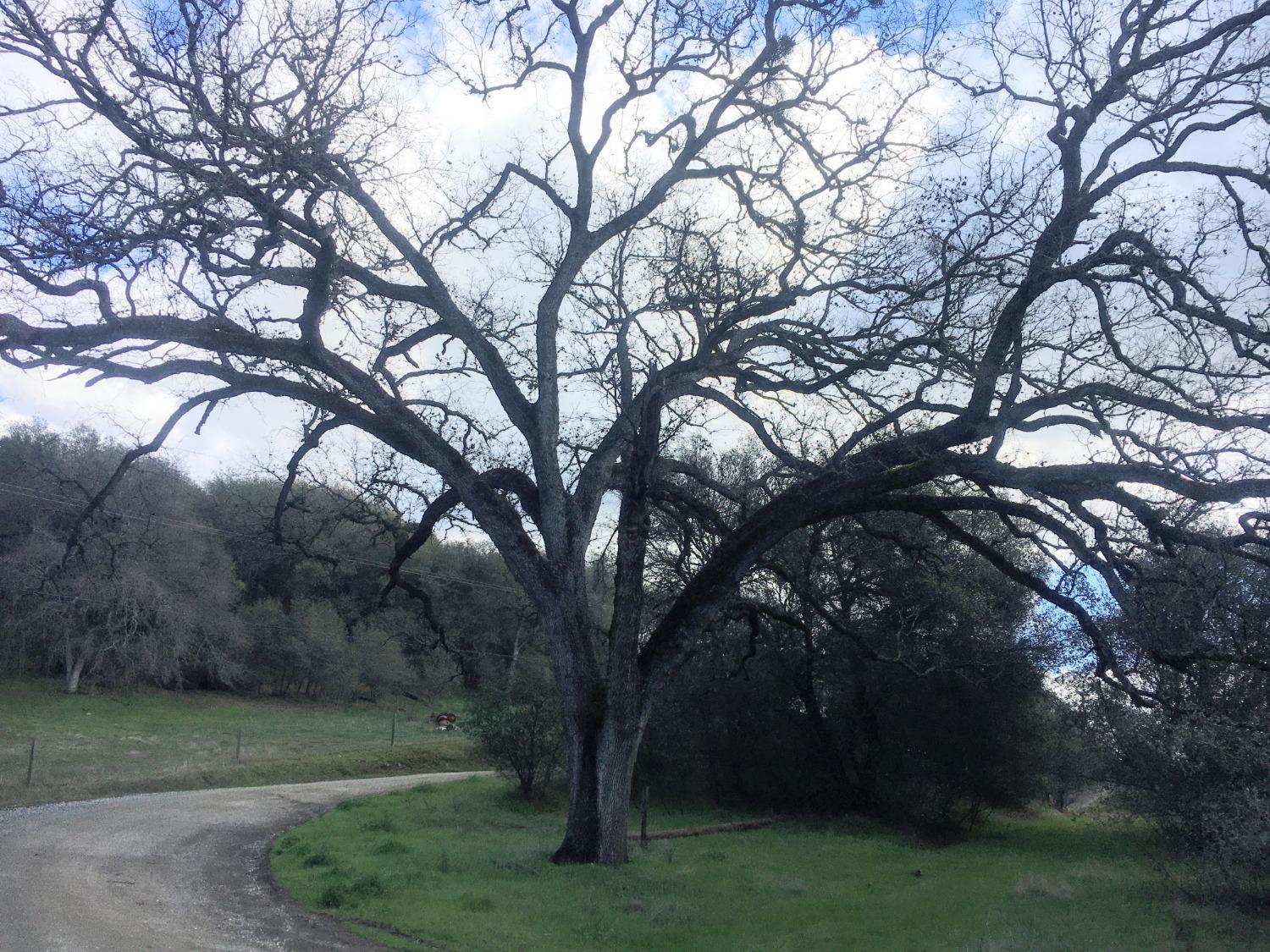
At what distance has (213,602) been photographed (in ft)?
135

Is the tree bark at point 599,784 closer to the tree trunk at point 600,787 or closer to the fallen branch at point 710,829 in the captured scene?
the tree trunk at point 600,787

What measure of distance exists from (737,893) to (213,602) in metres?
33.4

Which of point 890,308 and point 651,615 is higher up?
point 890,308

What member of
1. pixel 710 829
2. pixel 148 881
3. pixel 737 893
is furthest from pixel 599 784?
pixel 710 829

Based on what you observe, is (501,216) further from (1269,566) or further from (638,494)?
(1269,566)

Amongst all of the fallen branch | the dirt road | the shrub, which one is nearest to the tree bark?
the dirt road

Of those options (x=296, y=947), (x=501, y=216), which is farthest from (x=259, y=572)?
(x=296, y=947)

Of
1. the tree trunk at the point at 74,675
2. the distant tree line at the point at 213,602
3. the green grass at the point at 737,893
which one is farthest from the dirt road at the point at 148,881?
the tree trunk at the point at 74,675

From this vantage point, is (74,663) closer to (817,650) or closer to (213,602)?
(213,602)

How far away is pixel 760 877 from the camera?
1392cm

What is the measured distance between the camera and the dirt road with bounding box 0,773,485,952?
9.09m

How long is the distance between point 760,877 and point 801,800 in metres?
10.4

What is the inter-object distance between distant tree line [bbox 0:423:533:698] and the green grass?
5974 mm

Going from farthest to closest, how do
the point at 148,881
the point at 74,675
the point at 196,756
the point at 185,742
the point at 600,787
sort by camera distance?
the point at 74,675 → the point at 185,742 → the point at 196,756 → the point at 600,787 → the point at 148,881
